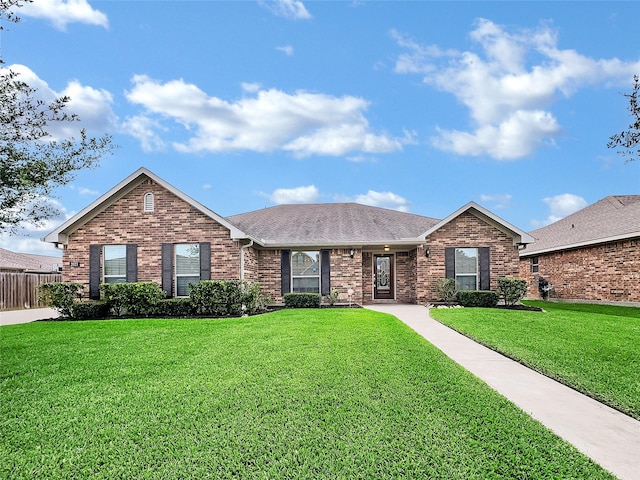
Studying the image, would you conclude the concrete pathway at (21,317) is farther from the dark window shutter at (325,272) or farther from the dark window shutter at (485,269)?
the dark window shutter at (485,269)

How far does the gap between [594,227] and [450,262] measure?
8.08 metres

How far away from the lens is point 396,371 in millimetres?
6066

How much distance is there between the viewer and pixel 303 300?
53.3 ft

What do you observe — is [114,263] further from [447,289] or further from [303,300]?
[447,289]

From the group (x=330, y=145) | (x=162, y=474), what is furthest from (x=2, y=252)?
(x=162, y=474)

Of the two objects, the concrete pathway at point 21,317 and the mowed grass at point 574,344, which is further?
the concrete pathway at point 21,317

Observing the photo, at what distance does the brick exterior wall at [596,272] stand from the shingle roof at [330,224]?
676cm

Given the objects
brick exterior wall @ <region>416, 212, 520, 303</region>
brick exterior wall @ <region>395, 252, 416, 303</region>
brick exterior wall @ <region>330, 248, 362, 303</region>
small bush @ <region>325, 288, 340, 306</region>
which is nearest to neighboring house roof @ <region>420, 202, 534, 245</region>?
brick exterior wall @ <region>416, 212, 520, 303</region>

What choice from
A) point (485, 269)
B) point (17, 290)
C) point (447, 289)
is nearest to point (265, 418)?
point (447, 289)

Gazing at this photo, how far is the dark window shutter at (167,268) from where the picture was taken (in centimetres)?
1464

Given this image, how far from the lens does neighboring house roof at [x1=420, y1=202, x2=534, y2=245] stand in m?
16.6

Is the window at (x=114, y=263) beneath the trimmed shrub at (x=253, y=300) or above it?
above

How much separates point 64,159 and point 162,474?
6.01 meters

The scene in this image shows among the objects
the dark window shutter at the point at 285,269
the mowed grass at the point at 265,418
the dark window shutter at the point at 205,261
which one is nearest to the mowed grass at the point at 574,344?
the mowed grass at the point at 265,418
